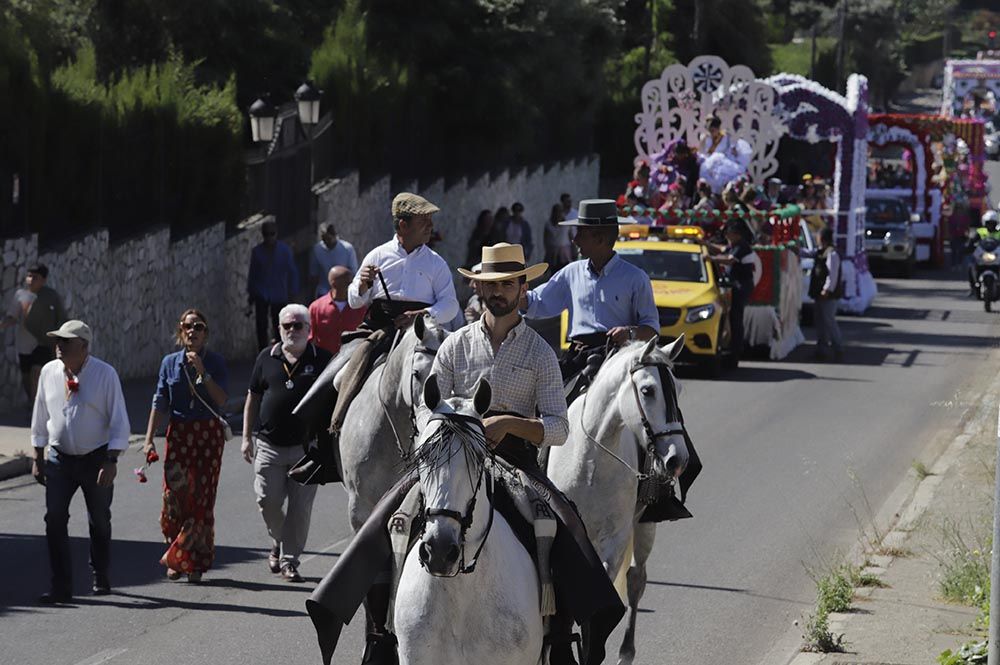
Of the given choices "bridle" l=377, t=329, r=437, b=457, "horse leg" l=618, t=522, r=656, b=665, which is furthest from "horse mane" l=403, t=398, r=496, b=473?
"horse leg" l=618, t=522, r=656, b=665

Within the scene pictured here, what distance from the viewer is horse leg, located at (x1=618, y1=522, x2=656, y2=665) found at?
10102mm

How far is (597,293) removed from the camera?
1045 centimetres

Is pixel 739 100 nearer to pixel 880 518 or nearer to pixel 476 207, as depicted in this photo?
pixel 476 207

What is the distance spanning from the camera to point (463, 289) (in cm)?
3791

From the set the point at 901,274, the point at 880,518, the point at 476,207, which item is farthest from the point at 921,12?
the point at 880,518

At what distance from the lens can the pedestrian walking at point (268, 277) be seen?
2623 centimetres

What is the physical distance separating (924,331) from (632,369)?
26.1m

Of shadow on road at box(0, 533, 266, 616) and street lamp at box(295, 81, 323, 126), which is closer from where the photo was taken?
shadow on road at box(0, 533, 266, 616)

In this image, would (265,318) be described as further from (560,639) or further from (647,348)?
(560,639)

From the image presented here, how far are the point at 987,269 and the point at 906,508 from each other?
25.4m

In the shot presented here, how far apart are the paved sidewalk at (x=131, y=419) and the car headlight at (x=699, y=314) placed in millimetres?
6131

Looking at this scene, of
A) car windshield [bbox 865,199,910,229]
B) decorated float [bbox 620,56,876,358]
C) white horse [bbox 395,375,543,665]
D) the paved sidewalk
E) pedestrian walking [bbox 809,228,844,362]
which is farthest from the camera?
car windshield [bbox 865,199,910,229]

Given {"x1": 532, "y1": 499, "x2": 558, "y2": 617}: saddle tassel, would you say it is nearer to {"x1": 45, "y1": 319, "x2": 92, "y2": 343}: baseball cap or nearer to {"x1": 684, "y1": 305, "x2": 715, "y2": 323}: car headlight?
{"x1": 45, "y1": 319, "x2": 92, "y2": 343}: baseball cap

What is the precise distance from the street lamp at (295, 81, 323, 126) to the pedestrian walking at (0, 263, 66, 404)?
1001 cm
